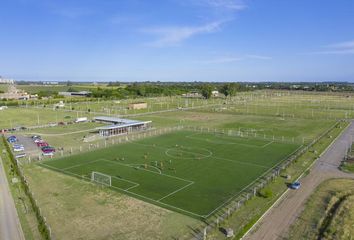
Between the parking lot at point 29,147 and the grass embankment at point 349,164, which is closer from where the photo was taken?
the grass embankment at point 349,164

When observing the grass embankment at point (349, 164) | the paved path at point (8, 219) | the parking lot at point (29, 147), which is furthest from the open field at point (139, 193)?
the grass embankment at point (349, 164)

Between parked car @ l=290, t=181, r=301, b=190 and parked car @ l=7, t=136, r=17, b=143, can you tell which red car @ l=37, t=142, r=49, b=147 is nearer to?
parked car @ l=7, t=136, r=17, b=143

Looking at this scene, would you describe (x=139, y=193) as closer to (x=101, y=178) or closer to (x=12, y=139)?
(x=101, y=178)

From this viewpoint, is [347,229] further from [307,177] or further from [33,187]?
[33,187]

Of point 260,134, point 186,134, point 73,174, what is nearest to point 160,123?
point 186,134

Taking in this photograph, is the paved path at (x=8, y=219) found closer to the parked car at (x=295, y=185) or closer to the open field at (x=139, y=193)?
the open field at (x=139, y=193)

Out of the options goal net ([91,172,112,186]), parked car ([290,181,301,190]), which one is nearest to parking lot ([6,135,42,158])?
goal net ([91,172,112,186])
